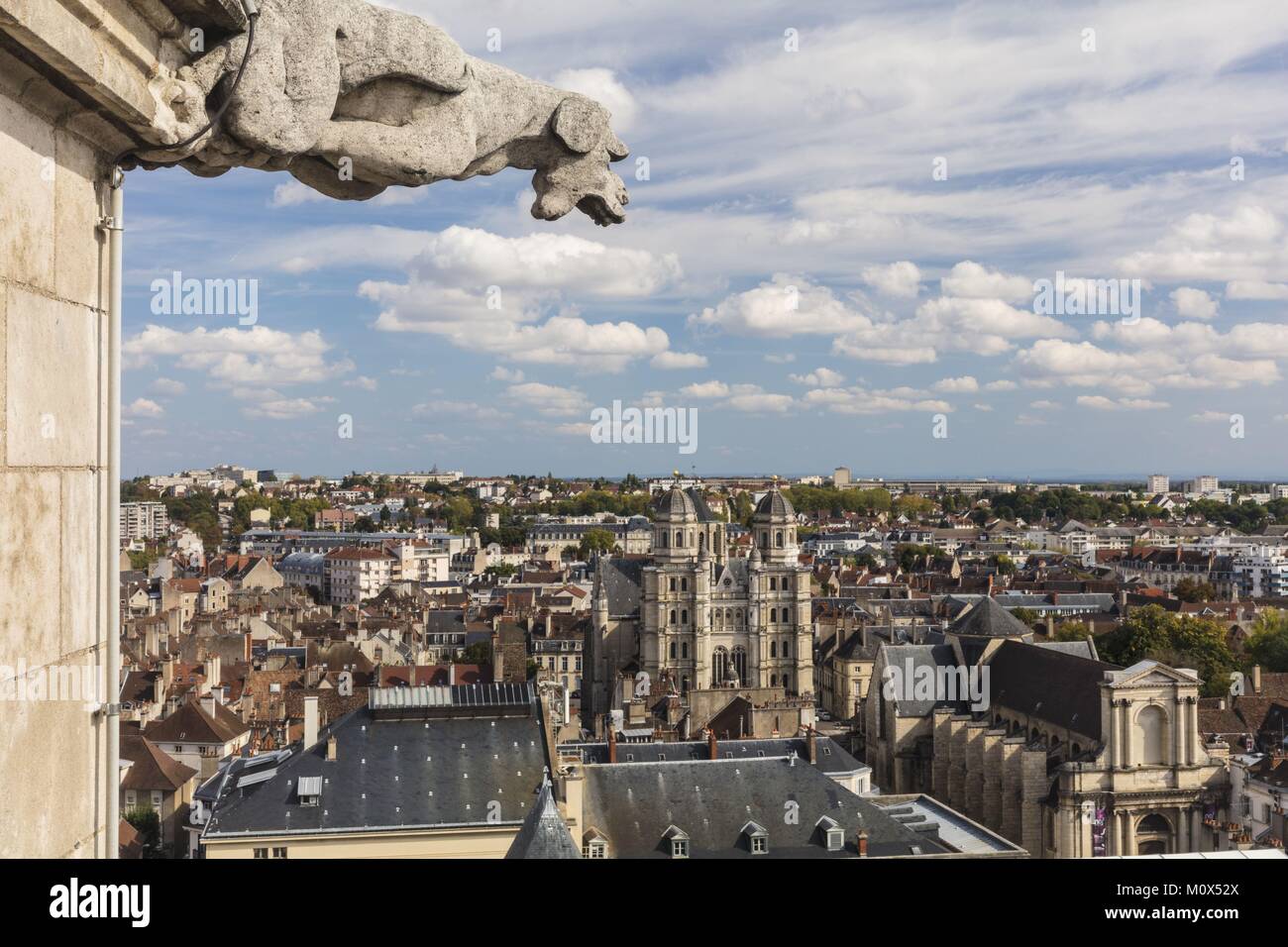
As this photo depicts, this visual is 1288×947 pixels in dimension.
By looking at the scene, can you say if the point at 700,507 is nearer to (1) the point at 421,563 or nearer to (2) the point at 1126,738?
(2) the point at 1126,738

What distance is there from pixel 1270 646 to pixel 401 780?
51778 millimetres

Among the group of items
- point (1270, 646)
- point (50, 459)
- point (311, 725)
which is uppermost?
point (50, 459)

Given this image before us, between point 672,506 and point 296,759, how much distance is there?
1589 inches

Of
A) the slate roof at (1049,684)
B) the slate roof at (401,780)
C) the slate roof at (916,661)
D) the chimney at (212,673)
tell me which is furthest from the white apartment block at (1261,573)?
the slate roof at (401,780)

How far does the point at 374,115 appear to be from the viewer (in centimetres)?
395

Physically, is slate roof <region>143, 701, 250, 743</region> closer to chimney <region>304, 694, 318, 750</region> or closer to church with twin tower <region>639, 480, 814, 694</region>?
chimney <region>304, 694, 318, 750</region>

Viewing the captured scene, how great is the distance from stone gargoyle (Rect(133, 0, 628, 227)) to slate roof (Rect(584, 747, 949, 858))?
67.4 feet

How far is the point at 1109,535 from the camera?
146m

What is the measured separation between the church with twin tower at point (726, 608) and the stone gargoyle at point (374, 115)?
5712 cm

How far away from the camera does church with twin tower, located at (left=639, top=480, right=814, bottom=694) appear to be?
61.5 meters

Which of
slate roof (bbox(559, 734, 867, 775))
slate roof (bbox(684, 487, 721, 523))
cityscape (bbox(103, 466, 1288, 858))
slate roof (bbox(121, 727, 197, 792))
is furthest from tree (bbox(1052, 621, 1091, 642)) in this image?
slate roof (bbox(121, 727, 197, 792))

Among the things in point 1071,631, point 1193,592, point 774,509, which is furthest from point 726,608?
point 1193,592

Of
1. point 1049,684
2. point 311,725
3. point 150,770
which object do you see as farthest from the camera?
point 1049,684
